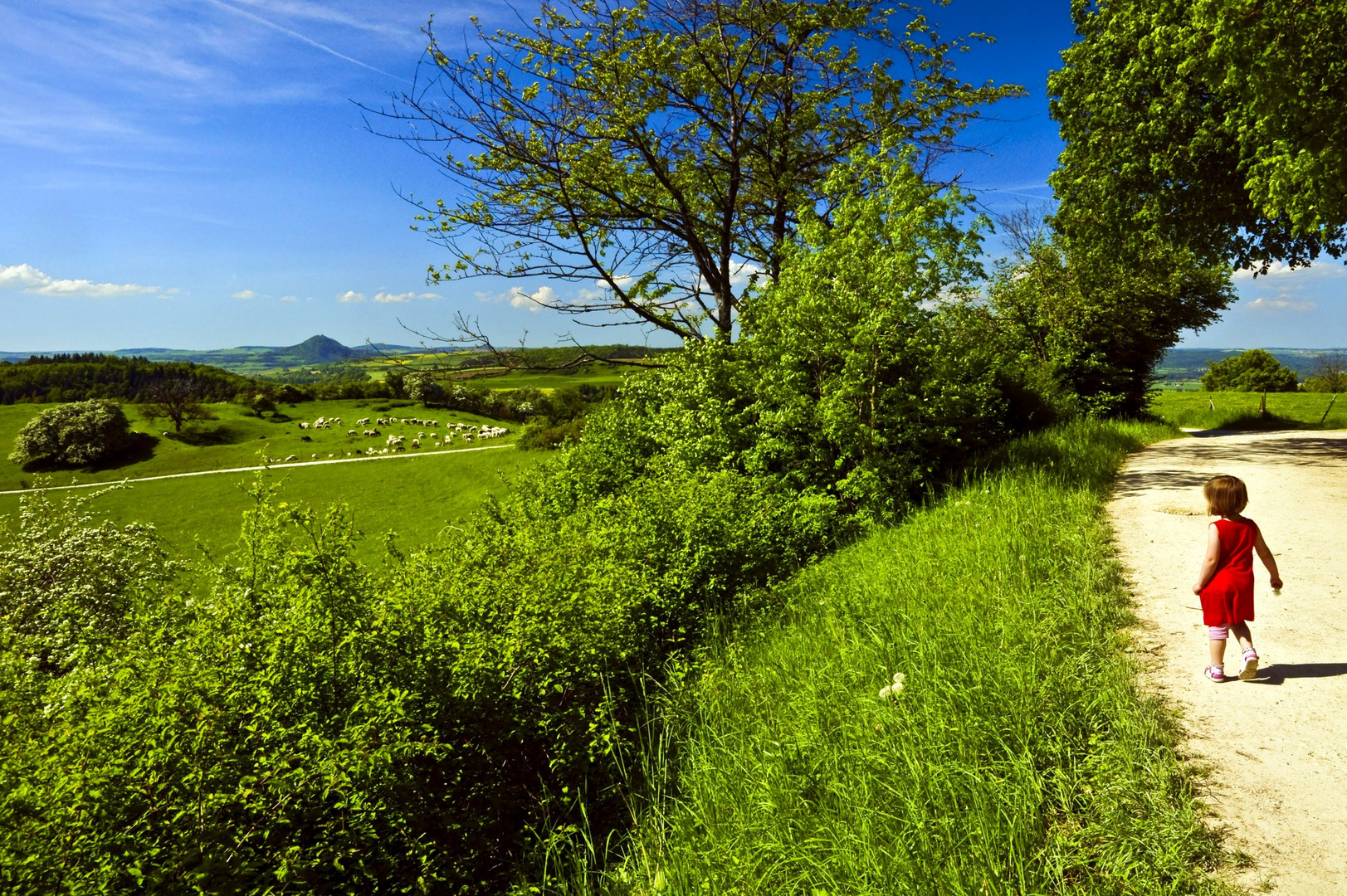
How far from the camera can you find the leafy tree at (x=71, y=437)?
2048 inches

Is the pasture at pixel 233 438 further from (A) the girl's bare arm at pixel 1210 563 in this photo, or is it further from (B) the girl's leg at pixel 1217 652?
(B) the girl's leg at pixel 1217 652

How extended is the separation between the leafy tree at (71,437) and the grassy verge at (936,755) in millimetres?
67683

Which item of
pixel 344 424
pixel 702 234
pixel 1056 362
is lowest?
pixel 344 424

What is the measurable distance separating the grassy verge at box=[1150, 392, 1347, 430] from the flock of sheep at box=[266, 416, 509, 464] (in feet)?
159

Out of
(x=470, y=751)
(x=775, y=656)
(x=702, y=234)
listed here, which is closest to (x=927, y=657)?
(x=775, y=656)

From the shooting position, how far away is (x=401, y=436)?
186 ft

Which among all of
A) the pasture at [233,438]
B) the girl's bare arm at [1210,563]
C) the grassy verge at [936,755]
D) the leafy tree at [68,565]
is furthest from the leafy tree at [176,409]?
the girl's bare arm at [1210,563]

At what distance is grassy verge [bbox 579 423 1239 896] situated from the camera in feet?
9.12

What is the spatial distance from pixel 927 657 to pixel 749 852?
2032 millimetres

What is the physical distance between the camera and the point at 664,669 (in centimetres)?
577

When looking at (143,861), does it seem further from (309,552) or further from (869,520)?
(869,520)

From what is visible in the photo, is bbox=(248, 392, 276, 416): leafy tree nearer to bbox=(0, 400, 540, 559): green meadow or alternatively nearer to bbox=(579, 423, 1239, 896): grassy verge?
bbox=(0, 400, 540, 559): green meadow

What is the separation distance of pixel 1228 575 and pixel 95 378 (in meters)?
133

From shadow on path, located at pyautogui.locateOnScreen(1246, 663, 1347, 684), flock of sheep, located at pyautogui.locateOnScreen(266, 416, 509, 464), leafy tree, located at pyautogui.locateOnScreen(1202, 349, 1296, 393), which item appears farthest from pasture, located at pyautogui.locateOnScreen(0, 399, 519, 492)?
leafy tree, located at pyautogui.locateOnScreen(1202, 349, 1296, 393)
